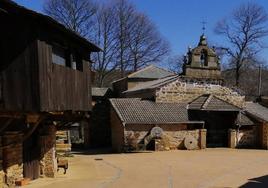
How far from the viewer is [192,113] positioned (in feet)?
102

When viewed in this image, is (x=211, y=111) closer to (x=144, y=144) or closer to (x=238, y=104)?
(x=238, y=104)

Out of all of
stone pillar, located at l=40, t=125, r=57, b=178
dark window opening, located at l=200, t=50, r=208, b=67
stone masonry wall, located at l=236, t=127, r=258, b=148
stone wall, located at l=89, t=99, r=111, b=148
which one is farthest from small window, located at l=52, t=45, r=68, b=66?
stone wall, located at l=89, t=99, r=111, b=148

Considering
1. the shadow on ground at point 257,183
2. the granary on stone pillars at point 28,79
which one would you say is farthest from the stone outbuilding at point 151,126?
the granary on stone pillars at point 28,79

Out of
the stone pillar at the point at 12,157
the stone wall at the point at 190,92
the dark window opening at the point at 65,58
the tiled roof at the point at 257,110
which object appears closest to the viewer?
the stone pillar at the point at 12,157

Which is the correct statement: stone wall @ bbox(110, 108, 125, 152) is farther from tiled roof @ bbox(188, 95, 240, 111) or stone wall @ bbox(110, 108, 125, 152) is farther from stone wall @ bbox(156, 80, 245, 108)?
tiled roof @ bbox(188, 95, 240, 111)

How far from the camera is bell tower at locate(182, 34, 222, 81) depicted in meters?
33.2

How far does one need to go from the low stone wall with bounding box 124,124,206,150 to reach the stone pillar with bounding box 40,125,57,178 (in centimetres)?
1157

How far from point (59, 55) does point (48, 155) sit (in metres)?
4.22

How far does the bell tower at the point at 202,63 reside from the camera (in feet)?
109

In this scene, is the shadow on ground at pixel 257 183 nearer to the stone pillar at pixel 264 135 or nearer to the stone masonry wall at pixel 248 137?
the stone pillar at pixel 264 135

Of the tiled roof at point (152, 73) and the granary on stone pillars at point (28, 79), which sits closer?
the granary on stone pillars at point (28, 79)

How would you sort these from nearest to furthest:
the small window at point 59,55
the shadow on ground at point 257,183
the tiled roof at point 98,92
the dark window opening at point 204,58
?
the small window at point 59,55, the shadow on ground at point 257,183, the dark window opening at point 204,58, the tiled roof at point 98,92

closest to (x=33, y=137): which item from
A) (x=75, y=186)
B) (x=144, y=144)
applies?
(x=75, y=186)

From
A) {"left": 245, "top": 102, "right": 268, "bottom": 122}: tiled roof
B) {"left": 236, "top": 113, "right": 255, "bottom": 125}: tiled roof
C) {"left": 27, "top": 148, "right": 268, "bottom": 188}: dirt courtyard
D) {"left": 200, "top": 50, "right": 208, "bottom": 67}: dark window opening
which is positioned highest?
{"left": 200, "top": 50, "right": 208, "bottom": 67}: dark window opening
